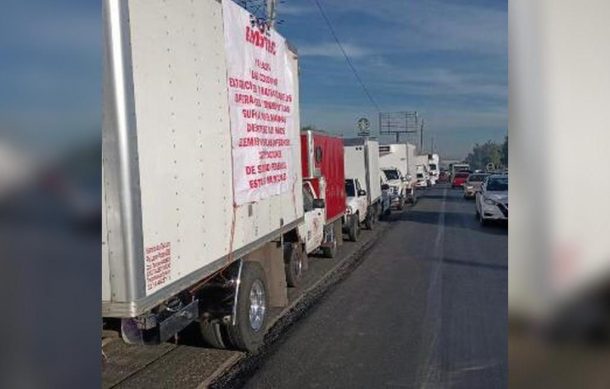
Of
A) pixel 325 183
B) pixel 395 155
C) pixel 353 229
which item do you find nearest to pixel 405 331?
pixel 325 183

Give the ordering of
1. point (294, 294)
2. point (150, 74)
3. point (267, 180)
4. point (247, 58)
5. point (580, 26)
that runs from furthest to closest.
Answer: point (294, 294)
point (267, 180)
point (247, 58)
point (150, 74)
point (580, 26)

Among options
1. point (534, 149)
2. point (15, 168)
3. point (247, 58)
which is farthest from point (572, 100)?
point (247, 58)

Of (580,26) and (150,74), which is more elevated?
(150,74)

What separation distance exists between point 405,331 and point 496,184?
13.7 meters

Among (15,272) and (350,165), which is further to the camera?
(350,165)

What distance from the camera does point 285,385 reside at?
528cm

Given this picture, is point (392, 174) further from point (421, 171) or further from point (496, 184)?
point (421, 171)

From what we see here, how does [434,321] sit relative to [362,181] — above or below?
below

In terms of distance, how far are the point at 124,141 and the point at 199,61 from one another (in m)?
1.47

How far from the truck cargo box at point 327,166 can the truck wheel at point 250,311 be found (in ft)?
19.0

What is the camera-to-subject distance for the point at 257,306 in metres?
6.52

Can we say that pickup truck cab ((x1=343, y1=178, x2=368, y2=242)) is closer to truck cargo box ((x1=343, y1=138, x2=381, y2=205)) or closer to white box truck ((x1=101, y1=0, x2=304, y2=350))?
truck cargo box ((x1=343, y1=138, x2=381, y2=205))

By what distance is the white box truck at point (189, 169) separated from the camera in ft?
12.1

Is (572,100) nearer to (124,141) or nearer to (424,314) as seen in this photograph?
(124,141)
